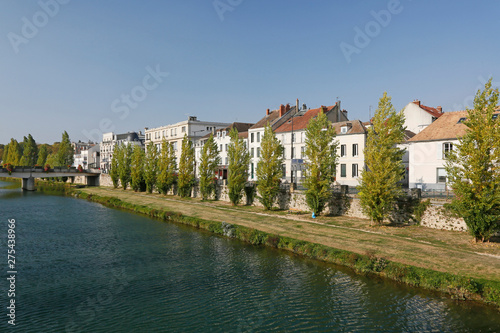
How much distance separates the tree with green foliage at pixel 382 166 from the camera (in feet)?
111

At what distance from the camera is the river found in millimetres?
17375

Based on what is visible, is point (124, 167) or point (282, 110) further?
point (124, 167)

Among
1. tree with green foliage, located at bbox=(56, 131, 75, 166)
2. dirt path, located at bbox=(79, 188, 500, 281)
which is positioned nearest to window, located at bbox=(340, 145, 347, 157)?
dirt path, located at bbox=(79, 188, 500, 281)

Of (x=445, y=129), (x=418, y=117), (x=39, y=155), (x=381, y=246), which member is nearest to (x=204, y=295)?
(x=381, y=246)

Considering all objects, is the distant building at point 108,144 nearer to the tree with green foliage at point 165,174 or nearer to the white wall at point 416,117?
the tree with green foliage at point 165,174

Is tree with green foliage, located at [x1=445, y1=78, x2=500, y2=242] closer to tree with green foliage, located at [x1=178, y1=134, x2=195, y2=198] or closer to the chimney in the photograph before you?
tree with green foliage, located at [x1=178, y1=134, x2=195, y2=198]

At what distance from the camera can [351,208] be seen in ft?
134

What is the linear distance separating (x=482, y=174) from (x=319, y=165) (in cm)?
1754

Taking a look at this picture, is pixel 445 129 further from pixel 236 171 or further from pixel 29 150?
pixel 29 150

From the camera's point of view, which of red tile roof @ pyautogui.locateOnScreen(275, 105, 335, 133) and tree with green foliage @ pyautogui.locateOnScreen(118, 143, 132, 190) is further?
tree with green foliage @ pyautogui.locateOnScreen(118, 143, 132, 190)

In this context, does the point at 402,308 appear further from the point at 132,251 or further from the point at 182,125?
the point at 182,125

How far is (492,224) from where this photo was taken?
26625 mm

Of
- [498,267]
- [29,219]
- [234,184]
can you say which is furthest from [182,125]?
[498,267]

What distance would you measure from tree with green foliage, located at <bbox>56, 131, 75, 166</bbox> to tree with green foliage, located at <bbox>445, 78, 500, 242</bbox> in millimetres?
131555
